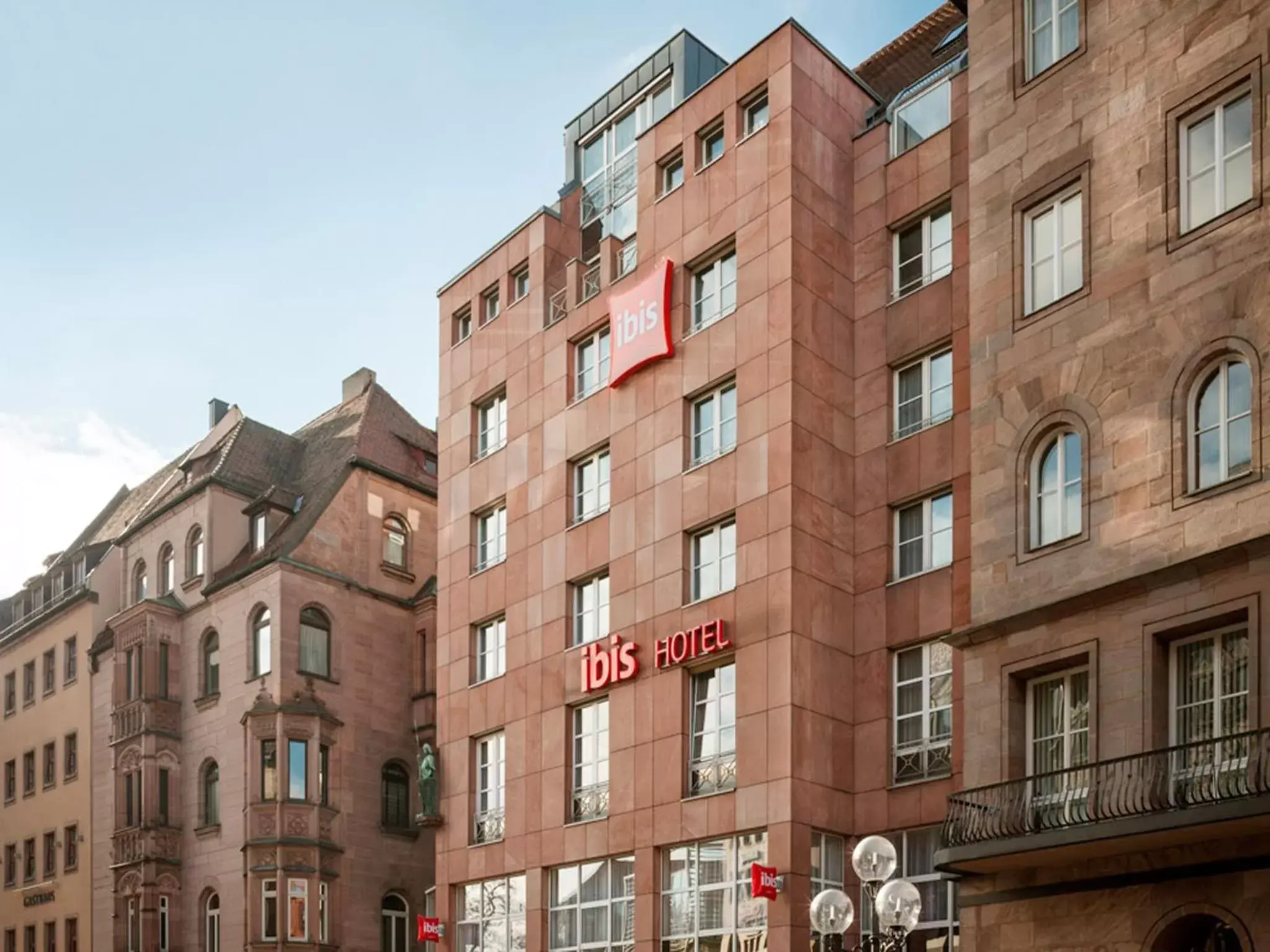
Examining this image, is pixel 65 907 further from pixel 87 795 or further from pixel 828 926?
pixel 828 926

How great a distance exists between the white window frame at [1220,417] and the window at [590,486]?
1553 centimetres

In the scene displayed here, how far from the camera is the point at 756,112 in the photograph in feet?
123

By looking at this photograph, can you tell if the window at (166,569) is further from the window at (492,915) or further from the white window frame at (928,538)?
the white window frame at (928,538)

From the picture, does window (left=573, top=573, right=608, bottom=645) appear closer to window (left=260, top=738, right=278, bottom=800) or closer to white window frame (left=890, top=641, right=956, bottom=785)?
white window frame (left=890, top=641, right=956, bottom=785)

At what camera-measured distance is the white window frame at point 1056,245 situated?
28.4 m

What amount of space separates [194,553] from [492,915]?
1889cm

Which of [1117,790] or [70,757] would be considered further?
[70,757]

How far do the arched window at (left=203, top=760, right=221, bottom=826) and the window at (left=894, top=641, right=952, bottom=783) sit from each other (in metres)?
23.4

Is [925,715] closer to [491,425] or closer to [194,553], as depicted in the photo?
[491,425]

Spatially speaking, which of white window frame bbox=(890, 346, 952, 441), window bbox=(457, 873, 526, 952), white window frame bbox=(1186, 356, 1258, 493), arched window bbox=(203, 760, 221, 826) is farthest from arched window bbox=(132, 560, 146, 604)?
white window frame bbox=(1186, 356, 1258, 493)

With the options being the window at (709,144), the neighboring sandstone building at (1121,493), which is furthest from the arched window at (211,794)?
the neighboring sandstone building at (1121,493)

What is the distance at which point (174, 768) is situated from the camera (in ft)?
171

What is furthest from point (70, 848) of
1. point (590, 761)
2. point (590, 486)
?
point (590, 486)

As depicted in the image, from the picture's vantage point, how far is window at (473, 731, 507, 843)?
4066cm
